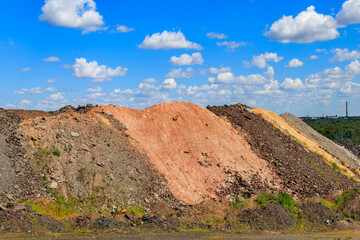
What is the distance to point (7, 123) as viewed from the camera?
78.4ft

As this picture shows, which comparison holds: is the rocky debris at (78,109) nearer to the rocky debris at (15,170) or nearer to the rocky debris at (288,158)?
the rocky debris at (15,170)

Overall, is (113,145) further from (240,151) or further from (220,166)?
(240,151)

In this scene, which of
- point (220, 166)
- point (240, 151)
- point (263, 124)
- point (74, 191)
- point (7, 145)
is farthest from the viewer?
point (263, 124)

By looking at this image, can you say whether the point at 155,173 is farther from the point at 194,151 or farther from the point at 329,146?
the point at 329,146

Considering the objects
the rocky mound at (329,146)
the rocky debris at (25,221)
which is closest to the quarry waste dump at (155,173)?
the rocky debris at (25,221)

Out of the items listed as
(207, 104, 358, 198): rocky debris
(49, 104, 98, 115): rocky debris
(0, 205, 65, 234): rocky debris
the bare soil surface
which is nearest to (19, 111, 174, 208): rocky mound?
the bare soil surface

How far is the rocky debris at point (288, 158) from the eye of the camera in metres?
27.2

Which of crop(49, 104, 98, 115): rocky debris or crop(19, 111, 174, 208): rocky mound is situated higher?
crop(49, 104, 98, 115): rocky debris

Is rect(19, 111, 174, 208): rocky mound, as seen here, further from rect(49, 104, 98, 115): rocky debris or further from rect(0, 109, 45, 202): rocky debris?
rect(49, 104, 98, 115): rocky debris

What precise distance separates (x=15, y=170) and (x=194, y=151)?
12259 mm

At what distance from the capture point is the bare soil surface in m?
24.8

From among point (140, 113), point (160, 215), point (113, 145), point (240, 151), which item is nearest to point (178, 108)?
point (140, 113)

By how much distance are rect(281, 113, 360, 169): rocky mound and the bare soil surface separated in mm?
14485

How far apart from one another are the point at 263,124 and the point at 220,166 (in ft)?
31.0
